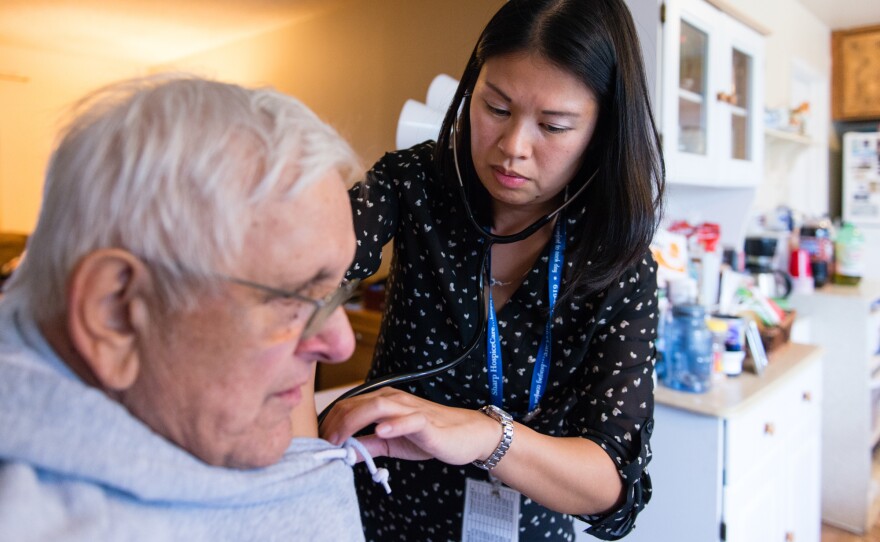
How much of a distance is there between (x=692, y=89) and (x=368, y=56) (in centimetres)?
142

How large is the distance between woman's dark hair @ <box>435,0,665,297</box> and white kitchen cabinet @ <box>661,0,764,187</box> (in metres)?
1.10

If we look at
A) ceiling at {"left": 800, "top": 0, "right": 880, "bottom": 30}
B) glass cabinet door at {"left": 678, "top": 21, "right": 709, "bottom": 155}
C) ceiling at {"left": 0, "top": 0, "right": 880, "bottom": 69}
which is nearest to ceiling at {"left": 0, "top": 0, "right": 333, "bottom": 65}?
ceiling at {"left": 0, "top": 0, "right": 880, "bottom": 69}

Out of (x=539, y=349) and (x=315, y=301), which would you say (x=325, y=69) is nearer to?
(x=539, y=349)

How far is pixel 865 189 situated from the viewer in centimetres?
431

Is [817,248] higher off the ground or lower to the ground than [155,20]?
lower

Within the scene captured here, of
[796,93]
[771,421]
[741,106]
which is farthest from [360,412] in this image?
[796,93]

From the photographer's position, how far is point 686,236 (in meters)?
2.36

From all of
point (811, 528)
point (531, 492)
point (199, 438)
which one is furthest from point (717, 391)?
point (199, 438)

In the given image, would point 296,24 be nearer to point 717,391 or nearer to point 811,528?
point 717,391

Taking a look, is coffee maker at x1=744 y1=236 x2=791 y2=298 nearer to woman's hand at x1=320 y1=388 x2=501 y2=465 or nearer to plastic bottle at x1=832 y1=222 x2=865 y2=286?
plastic bottle at x1=832 y1=222 x2=865 y2=286

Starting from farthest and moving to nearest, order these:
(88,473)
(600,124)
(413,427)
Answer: (600,124) < (413,427) < (88,473)

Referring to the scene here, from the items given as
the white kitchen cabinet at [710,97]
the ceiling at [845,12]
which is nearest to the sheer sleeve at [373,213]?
the white kitchen cabinet at [710,97]

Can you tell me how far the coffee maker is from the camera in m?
2.93

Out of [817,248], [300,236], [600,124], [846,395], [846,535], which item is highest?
[600,124]
